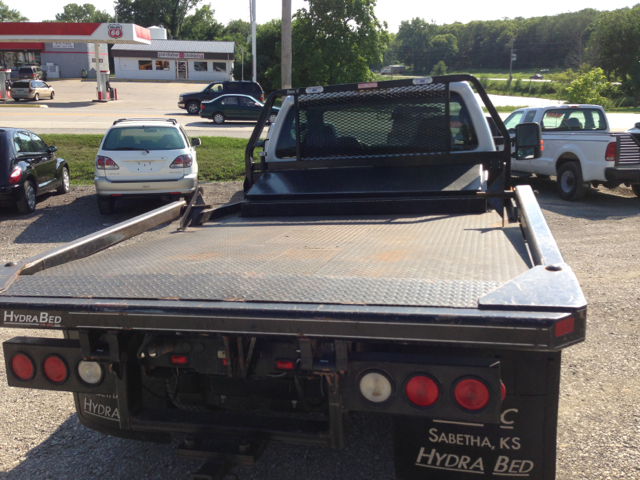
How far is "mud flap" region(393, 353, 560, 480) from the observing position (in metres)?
2.13

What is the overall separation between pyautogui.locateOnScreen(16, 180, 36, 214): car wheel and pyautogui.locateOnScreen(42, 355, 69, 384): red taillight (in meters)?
9.17

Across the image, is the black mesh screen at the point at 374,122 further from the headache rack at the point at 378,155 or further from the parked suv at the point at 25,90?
the parked suv at the point at 25,90

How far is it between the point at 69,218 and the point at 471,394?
33.5 feet

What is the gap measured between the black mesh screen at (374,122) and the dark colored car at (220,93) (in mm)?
26852

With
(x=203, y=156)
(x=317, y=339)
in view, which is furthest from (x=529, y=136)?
(x=203, y=156)

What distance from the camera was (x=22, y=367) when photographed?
248cm

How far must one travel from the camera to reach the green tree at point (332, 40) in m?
34.7

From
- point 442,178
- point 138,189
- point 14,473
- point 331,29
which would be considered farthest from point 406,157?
point 331,29

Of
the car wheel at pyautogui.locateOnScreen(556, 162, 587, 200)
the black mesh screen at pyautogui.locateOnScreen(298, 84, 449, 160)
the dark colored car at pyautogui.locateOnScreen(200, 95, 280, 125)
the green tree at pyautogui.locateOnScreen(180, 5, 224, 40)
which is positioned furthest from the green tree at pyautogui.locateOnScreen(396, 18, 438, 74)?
the black mesh screen at pyautogui.locateOnScreen(298, 84, 449, 160)

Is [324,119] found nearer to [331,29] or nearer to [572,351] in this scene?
[572,351]

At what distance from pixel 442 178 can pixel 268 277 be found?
250 cm

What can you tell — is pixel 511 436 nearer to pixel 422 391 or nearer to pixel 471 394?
pixel 471 394

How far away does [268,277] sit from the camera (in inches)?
92.2

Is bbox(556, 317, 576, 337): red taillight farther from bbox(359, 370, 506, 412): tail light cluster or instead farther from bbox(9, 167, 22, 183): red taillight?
bbox(9, 167, 22, 183): red taillight
